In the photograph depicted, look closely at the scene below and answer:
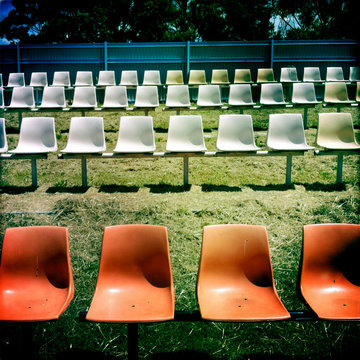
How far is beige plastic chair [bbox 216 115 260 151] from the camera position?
229 inches

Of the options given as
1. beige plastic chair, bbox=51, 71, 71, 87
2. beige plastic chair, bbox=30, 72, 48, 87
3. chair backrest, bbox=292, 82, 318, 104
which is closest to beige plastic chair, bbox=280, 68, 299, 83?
chair backrest, bbox=292, 82, 318, 104

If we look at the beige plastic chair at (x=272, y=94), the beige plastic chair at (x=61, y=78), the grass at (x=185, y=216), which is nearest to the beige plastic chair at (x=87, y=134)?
the grass at (x=185, y=216)

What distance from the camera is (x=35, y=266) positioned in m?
2.63

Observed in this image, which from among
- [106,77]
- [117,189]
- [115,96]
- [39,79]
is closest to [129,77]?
[106,77]

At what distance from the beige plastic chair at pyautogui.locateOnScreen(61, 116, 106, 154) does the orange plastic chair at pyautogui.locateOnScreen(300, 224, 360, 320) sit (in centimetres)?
370

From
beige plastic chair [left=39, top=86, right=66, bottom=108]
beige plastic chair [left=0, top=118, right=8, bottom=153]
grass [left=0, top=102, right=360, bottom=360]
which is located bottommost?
grass [left=0, top=102, right=360, bottom=360]

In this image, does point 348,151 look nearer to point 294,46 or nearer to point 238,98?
point 238,98

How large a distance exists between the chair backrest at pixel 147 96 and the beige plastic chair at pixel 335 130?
11.1 feet

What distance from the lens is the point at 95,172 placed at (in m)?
5.88

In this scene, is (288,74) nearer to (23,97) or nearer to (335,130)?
(335,130)

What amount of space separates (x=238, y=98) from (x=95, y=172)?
145 inches

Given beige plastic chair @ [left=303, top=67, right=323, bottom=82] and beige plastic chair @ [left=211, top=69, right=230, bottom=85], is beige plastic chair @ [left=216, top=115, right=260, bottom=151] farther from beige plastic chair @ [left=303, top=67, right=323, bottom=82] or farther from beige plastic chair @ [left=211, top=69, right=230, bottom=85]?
beige plastic chair @ [left=303, top=67, right=323, bottom=82]

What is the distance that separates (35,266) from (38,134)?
3537mm

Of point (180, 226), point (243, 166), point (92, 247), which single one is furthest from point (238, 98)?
point (92, 247)
